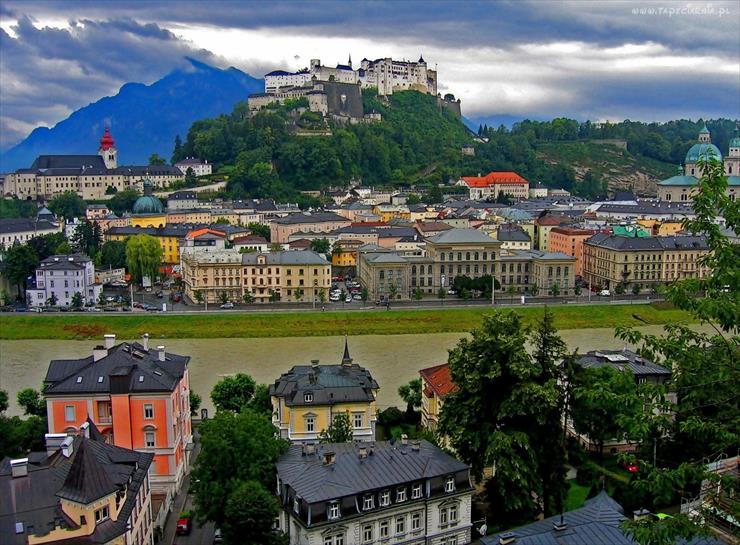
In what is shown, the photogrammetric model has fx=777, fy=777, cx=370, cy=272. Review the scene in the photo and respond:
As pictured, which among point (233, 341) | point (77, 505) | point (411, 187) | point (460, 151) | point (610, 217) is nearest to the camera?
point (77, 505)

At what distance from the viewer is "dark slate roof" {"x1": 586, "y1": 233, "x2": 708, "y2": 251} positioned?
138 ft

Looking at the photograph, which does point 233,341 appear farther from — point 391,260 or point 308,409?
point 308,409

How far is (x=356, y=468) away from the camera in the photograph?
37.7ft

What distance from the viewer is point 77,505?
31.6ft

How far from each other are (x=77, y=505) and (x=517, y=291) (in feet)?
110

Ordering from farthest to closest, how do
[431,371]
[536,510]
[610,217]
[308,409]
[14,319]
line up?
1. [610,217]
2. [14,319]
3. [431,371]
4. [308,409]
5. [536,510]

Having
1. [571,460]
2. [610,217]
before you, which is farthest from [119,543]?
[610,217]

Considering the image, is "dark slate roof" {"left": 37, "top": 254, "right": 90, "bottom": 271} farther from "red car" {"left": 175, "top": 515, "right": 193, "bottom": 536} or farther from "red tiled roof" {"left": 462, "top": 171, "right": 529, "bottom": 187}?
"red tiled roof" {"left": 462, "top": 171, "right": 529, "bottom": 187}

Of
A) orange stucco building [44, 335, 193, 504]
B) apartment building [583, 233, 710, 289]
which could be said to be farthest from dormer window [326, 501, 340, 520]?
apartment building [583, 233, 710, 289]

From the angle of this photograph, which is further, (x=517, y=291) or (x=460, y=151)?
(x=460, y=151)

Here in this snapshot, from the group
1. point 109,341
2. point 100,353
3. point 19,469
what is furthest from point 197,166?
point 19,469

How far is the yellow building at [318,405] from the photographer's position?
15.6 metres

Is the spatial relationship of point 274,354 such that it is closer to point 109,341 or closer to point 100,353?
point 109,341

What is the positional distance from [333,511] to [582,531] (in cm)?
332
